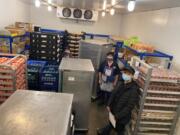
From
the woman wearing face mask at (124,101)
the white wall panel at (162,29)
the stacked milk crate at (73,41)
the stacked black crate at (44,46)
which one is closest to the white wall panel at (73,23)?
the stacked milk crate at (73,41)

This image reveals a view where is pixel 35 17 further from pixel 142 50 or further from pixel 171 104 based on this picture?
pixel 171 104

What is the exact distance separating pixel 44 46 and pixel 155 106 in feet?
9.90

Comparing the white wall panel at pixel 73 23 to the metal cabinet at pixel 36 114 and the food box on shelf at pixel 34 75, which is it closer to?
the food box on shelf at pixel 34 75

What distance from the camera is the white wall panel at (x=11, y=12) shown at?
4.47m

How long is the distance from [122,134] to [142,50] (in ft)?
5.36

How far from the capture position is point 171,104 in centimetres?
264

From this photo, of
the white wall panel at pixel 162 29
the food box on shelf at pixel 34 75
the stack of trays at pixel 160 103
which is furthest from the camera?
the food box on shelf at pixel 34 75

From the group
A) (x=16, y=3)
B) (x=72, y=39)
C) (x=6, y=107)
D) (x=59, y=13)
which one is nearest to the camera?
(x=6, y=107)

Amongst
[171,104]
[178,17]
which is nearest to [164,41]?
[178,17]

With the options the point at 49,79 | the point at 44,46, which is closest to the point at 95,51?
the point at 44,46

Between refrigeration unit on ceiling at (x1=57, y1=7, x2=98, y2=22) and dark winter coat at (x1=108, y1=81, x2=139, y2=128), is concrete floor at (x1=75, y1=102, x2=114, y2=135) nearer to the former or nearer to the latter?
dark winter coat at (x1=108, y1=81, x2=139, y2=128)

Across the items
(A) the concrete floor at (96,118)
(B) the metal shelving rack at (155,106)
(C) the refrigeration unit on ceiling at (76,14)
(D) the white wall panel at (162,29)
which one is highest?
(C) the refrigeration unit on ceiling at (76,14)

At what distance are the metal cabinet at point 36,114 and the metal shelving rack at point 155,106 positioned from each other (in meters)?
1.33

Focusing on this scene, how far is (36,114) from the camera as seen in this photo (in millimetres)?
1388
